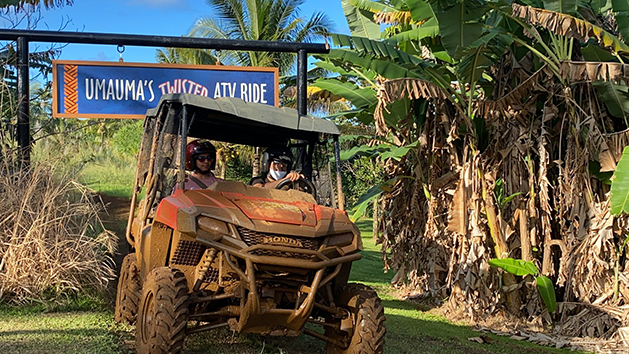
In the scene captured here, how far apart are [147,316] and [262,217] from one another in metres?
1.25

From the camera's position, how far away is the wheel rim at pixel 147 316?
5582mm

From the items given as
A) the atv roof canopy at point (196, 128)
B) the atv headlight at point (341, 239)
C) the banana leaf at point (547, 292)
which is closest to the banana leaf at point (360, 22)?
the banana leaf at point (547, 292)

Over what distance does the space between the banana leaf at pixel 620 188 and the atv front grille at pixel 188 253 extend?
573 centimetres

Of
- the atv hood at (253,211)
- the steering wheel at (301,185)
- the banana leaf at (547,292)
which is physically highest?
the steering wheel at (301,185)

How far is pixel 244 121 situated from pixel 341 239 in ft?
6.05

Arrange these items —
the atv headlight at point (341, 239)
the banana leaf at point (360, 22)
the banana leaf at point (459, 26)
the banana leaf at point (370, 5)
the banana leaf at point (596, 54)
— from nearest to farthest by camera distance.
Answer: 1. the atv headlight at point (341, 239)
2. the banana leaf at point (459, 26)
3. the banana leaf at point (596, 54)
4. the banana leaf at point (370, 5)
5. the banana leaf at point (360, 22)

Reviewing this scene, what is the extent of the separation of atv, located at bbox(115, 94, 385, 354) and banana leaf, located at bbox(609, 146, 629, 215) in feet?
13.8

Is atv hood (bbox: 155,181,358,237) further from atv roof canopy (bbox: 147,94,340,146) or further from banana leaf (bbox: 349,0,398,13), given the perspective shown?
banana leaf (bbox: 349,0,398,13)

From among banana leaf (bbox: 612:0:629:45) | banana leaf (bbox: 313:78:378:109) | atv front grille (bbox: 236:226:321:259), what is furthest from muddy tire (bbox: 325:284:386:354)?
banana leaf (bbox: 612:0:629:45)

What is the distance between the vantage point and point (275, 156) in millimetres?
7684

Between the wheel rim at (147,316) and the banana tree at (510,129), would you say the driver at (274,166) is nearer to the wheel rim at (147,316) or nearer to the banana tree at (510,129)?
the wheel rim at (147,316)

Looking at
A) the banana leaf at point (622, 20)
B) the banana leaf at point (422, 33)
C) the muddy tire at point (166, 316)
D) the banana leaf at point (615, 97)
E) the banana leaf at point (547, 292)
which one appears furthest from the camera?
the banana leaf at point (422, 33)

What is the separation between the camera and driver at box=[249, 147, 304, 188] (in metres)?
7.57

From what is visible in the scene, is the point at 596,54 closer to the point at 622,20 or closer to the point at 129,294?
the point at 622,20
